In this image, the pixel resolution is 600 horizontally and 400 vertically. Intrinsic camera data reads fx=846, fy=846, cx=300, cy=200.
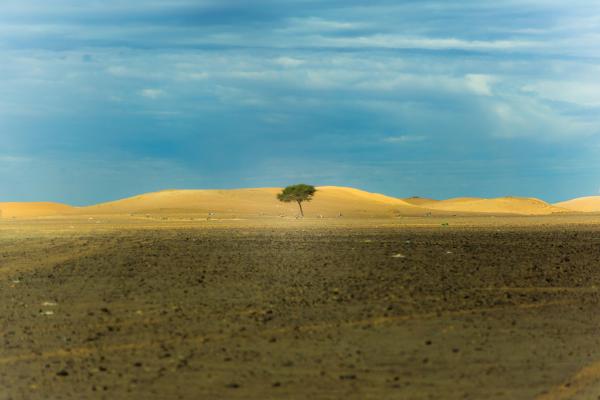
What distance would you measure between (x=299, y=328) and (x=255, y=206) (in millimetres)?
96460

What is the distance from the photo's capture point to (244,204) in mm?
112562

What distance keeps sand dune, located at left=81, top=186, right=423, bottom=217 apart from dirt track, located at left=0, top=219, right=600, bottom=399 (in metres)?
76.1

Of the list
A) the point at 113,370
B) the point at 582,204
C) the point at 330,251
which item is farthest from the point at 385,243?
the point at 582,204

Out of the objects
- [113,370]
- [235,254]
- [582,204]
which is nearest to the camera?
[113,370]

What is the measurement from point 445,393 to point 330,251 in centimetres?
1838

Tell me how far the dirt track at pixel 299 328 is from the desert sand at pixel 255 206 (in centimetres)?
7310

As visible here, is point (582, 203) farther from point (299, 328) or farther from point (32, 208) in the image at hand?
point (299, 328)

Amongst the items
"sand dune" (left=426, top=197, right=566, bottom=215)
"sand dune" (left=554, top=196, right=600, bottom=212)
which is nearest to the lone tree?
"sand dune" (left=426, top=197, right=566, bottom=215)

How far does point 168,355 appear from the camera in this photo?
11.4 m

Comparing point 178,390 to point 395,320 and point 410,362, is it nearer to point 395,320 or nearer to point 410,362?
point 410,362

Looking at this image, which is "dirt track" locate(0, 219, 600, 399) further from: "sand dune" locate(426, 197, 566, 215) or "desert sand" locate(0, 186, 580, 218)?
"sand dune" locate(426, 197, 566, 215)

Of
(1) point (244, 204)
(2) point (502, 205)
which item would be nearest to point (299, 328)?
(1) point (244, 204)

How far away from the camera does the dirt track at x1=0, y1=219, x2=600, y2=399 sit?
9.90 m

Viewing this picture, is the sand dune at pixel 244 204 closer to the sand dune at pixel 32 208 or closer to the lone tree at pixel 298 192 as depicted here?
the lone tree at pixel 298 192
